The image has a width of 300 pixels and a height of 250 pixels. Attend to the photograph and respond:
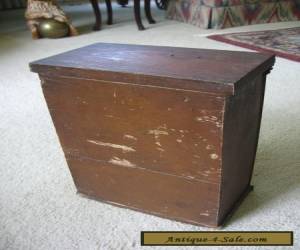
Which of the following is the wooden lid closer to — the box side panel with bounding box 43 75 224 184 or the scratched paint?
the box side panel with bounding box 43 75 224 184

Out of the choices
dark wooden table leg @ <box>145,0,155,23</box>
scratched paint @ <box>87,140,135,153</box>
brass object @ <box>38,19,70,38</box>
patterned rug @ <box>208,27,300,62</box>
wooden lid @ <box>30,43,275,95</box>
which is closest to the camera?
wooden lid @ <box>30,43,275,95</box>

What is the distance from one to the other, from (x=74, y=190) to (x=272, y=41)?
191cm

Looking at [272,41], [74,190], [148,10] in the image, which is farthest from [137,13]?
[74,190]

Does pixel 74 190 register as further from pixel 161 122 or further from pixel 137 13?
pixel 137 13

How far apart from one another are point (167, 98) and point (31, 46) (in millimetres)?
2387

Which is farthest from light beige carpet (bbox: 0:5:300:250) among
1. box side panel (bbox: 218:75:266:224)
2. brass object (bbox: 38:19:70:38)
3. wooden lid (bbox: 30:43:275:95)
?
brass object (bbox: 38:19:70:38)

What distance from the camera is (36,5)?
2.86m

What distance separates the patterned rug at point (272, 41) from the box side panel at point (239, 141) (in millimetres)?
1291

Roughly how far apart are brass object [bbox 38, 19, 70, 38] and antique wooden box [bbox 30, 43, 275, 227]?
229 centimetres

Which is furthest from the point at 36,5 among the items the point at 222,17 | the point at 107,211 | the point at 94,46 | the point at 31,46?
the point at 107,211

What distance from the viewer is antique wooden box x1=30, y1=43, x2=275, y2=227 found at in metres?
0.56

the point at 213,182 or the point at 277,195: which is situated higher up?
the point at 213,182

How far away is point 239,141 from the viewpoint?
66 centimetres

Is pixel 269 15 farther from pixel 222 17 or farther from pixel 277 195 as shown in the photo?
pixel 277 195
